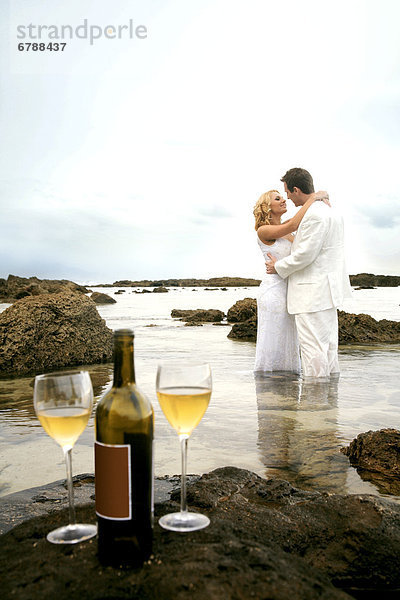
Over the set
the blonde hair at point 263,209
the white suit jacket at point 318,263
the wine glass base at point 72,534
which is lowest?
the wine glass base at point 72,534

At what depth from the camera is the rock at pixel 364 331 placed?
38.9 feet

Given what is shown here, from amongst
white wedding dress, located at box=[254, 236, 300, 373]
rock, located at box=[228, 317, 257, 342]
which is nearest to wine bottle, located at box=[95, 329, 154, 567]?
white wedding dress, located at box=[254, 236, 300, 373]

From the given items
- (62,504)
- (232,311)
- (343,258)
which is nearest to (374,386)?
(343,258)

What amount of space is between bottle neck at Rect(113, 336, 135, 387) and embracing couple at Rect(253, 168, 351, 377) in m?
5.82

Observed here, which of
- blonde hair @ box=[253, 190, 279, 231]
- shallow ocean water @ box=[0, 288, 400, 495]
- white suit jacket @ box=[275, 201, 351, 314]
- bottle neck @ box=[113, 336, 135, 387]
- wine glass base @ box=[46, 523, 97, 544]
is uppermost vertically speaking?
blonde hair @ box=[253, 190, 279, 231]

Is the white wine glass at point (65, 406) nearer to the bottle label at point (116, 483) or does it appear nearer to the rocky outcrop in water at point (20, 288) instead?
the bottle label at point (116, 483)

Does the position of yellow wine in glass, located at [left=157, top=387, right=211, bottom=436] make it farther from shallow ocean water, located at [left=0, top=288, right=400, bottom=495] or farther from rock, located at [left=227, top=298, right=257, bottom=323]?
rock, located at [left=227, top=298, right=257, bottom=323]

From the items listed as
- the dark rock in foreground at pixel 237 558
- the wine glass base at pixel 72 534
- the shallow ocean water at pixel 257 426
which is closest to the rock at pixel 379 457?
the shallow ocean water at pixel 257 426

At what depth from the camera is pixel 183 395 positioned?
5.13ft

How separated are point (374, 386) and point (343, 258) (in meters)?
1.71

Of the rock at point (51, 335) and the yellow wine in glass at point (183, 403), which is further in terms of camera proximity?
the rock at point (51, 335)

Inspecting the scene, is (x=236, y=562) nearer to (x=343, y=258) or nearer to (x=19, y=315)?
(x=343, y=258)

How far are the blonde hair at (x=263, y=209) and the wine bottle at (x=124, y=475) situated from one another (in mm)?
6585

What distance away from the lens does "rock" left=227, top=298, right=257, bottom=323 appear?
47.6 feet
